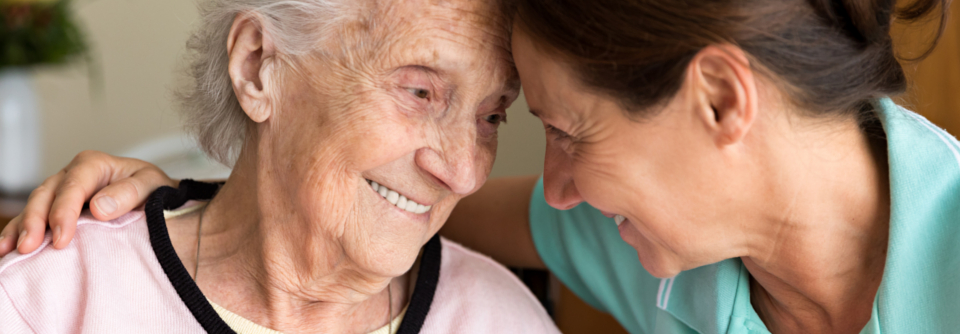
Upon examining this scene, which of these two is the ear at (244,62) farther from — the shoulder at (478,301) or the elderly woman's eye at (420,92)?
the shoulder at (478,301)

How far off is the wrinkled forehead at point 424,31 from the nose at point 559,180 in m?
0.25

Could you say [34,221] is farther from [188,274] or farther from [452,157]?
[452,157]

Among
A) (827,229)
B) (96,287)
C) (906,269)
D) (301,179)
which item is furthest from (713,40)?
(96,287)

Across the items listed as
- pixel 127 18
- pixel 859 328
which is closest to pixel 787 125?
pixel 859 328

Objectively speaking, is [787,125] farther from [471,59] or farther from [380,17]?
[380,17]

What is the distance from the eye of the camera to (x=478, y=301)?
4.54 ft

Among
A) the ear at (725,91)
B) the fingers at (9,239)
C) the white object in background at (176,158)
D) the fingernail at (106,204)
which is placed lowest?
the white object in background at (176,158)

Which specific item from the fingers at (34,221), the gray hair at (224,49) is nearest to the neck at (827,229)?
the gray hair at (224,49)

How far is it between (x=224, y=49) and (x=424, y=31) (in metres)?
0.40

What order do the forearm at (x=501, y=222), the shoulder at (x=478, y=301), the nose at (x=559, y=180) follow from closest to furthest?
the nose at (x=559, y=180)
the shoulder at (x=478, y=301)
the forearm at (x=501, y=222)

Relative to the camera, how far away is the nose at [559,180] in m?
1.21

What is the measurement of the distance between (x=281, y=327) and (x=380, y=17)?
1.95 feet

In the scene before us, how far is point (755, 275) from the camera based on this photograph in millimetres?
1234

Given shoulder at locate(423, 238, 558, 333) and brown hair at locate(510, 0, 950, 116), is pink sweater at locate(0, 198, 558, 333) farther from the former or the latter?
brown hair at locate(510, 0, 950, 116)
